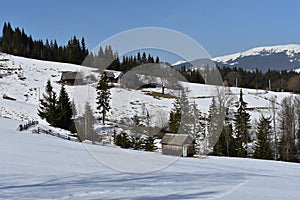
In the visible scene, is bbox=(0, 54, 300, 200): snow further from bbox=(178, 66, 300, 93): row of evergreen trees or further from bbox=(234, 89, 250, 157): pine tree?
bbox=(178, 66, 300, 93): row of evergreen trees

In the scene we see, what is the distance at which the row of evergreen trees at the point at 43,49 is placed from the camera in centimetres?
10294

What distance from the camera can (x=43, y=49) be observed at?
359 feet

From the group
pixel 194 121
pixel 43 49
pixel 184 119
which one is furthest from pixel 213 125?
pixel 43 49

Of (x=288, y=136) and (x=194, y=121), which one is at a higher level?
(x=194, y=121)

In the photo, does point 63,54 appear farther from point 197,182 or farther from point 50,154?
point 197,182

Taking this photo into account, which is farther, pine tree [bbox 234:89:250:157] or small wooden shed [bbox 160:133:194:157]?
pine tree [bbox 234:89:250:157]

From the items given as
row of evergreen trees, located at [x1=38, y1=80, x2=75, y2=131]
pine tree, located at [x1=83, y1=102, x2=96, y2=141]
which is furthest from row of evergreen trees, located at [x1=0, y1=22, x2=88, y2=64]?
pine tree, located at [x1=83, y1=102, x2=96, y2=141]

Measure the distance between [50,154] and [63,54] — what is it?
9208 centimetres

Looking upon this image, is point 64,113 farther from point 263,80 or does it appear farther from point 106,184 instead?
point 263,80

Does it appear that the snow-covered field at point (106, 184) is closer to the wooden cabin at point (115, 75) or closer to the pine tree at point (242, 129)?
the wooden cabin at point (115, 75)

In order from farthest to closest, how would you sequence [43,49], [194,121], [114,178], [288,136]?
[43,49] < [288,136] < [194,121] < [114,178]

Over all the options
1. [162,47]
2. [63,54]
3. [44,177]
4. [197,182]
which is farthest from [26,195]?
[63,54]

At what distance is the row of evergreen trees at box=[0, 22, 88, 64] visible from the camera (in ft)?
338

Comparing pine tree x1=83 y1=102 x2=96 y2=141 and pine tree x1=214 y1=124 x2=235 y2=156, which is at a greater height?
pine tree x1=83 y1=102 x2=96 y2=141
